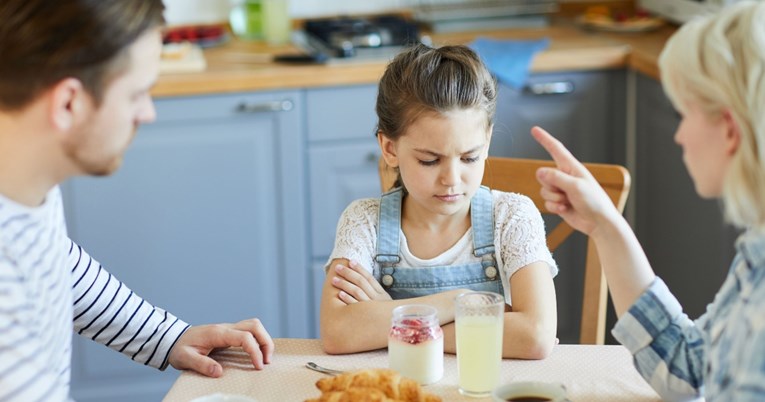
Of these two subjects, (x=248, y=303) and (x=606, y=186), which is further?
(x=248, y=303)

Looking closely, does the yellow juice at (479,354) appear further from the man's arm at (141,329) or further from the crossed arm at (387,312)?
the man's arm at (141,329)

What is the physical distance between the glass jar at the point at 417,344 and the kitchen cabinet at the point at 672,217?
4.29ft

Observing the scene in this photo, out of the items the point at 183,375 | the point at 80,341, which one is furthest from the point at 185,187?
the point at 183,375

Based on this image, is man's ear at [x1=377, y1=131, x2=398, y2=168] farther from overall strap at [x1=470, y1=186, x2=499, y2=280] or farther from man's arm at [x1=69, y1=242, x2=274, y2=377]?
man's arm at [x1=69, y1=242, x2=274, y2=377]

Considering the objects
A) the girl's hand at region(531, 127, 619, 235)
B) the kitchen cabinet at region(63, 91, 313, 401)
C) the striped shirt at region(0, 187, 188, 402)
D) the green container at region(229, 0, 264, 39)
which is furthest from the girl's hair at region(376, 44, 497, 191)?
the green container at region(229, 0, 264, 39)

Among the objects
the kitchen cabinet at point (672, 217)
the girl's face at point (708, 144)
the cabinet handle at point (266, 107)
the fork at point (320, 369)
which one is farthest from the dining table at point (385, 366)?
the cabinet handle at point (266, 107)

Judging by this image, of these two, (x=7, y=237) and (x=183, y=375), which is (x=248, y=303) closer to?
(x=183, y=375)

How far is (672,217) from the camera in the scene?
2930mm

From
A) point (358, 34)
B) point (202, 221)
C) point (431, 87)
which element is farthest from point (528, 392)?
point (358, 34)

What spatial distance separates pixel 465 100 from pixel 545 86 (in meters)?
1.30

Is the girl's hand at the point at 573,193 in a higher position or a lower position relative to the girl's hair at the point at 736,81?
lower

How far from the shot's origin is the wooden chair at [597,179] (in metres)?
1.94

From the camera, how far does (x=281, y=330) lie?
310 centimetres

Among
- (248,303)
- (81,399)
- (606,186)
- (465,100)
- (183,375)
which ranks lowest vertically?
(81,399)
